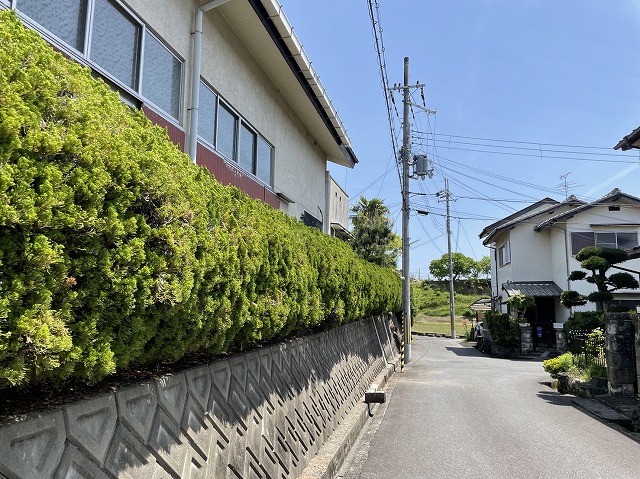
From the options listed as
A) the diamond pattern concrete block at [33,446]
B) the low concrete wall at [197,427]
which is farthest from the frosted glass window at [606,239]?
the diamond pattern concrete block at [33,446]

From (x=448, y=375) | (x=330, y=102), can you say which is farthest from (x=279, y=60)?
(x=448, y=375)

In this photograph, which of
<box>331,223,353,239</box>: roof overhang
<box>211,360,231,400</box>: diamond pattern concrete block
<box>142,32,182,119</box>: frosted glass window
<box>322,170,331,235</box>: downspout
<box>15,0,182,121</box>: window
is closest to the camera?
<box>211,360,231,400</box>: diamond pattern concrete block

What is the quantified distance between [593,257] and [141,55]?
39.3 ft

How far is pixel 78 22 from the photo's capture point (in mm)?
4598

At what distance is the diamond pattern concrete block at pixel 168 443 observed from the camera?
265 cm

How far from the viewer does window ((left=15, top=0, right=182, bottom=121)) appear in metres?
4.33

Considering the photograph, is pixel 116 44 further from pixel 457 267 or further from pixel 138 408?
pixel 457 267

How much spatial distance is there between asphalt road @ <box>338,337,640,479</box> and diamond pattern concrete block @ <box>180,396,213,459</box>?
292cm

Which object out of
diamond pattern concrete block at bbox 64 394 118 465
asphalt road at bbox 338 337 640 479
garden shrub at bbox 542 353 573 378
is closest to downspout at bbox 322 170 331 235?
asphalt road at bbox 338 337 640 479

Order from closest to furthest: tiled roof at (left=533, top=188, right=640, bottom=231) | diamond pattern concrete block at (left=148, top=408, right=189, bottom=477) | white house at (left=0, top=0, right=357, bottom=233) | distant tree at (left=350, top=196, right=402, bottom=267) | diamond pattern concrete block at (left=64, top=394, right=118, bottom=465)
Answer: diamond pattern concrete block at (left=64, top=394, right=118, bottom=465) → diamond pattern concrete block at (left=148, top=408, right=189, bottom=477) → white house at (left=0, top=0, right=357, bottom=233) → tiled roof at (left=533, top=188, right=640, bottom=231) → distant tree at (left=350, top=196, right=402, bottom=267)

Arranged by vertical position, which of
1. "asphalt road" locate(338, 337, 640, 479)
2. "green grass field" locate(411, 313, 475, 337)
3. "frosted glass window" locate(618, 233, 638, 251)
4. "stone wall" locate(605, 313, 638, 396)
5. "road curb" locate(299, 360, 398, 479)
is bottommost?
A: "green grass field" locate(411, 313, 475, 337)

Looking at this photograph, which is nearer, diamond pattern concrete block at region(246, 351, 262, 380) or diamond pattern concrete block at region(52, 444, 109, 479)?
diamond pattern concrete block at region(52, 444, 109, 479)

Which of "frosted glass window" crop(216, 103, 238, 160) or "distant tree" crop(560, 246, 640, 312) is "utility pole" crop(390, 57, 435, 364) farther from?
"frosted glass window" crop(216, 103, 238, 160)

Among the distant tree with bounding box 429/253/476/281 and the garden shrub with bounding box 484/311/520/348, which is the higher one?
the distant tree with bounding box 429/253/476/281
